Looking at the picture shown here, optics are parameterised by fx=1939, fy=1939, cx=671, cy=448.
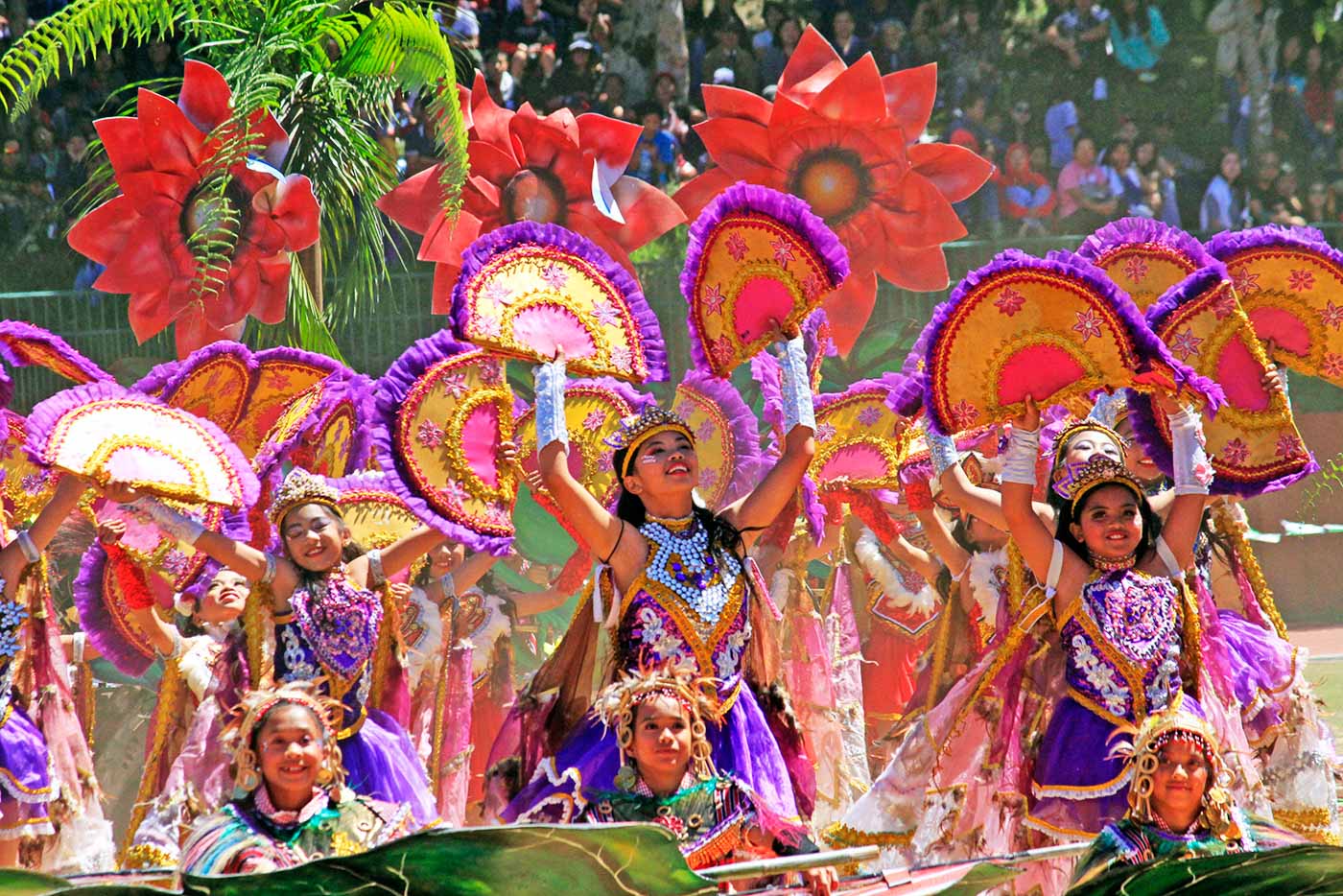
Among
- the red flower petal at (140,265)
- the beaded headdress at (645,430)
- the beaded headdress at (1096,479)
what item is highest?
the red flower petal at (140,265)

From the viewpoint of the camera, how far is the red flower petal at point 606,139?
27.3 feet

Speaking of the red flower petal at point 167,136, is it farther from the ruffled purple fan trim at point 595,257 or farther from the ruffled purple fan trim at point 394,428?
the ruffled purple fan trim at point 595,257

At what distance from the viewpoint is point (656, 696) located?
4227 mm

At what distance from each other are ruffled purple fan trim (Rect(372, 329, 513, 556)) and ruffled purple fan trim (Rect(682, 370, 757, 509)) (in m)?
1.75

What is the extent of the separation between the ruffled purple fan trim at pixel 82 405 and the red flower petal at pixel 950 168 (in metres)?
3.31

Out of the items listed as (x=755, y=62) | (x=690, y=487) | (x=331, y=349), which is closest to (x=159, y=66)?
(x=755, y=62)

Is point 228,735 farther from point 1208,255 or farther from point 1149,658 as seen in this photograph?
point 1208,255

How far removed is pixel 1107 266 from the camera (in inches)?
249

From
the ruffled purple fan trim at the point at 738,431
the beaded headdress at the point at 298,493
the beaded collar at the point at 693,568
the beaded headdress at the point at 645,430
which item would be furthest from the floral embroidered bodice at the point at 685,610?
the ruffled purple fan trim at the point at 738,431

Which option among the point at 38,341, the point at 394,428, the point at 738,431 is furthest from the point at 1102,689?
the point at 38,341

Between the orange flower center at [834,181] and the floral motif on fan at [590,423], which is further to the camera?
the orange flower center at [834,181]

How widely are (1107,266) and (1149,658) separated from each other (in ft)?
5.93

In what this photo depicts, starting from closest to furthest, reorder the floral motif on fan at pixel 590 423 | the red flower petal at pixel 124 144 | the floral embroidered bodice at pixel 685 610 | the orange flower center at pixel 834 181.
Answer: the floral embroidered bodice at pixel 685 610, the floral motif on fan at pixel 590 423, the orange flower center at pixel 834 181, the red flower petal at pixel 124 144

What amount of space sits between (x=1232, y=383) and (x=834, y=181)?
105 inches
